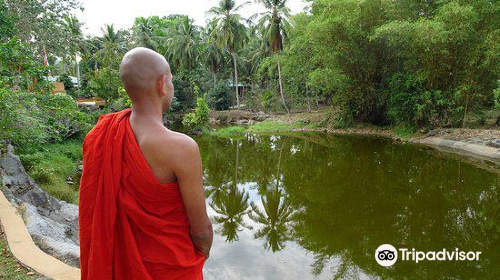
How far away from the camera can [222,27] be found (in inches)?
988

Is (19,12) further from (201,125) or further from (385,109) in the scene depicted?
(385,109)

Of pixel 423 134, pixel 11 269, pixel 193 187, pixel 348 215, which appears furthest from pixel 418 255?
pixel 423 134

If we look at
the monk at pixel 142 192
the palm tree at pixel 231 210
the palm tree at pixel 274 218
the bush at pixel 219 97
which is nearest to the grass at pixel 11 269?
the monk at pixel 142 192

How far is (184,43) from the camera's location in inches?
1144

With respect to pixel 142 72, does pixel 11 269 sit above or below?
below

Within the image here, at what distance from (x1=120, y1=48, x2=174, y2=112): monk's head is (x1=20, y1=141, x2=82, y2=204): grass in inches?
307

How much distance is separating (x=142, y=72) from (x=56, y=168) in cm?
1005

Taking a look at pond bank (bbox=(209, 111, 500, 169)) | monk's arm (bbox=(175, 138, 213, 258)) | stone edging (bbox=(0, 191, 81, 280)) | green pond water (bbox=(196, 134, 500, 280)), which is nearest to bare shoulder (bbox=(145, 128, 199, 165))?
monk's arm (bbox=(175, 138, 213, 258))

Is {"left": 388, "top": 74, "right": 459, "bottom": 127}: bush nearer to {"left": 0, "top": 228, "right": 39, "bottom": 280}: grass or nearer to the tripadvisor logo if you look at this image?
the tripadvisor logo

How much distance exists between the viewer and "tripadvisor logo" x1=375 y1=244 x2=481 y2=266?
515 cm

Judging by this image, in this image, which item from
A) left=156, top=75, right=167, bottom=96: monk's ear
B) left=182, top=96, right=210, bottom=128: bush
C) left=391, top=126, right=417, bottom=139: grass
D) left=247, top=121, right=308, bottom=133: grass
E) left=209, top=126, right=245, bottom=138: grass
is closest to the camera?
left=156, top=75, right=167, bottom=96: monk's ear

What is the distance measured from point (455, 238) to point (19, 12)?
596 inches

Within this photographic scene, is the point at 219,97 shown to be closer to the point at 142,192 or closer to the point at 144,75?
the point at 144,75

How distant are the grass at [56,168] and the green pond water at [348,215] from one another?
3563mm
